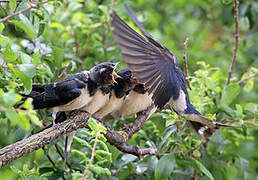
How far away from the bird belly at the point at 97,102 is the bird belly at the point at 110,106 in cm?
6

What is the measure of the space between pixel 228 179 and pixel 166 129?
2.28ft

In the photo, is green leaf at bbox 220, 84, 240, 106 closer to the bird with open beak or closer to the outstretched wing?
the outstretched wing

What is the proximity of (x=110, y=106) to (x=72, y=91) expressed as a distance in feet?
1.15

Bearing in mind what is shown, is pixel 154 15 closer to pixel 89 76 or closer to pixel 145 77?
pixel 89 76

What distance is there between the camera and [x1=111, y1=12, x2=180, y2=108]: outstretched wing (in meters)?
2.48

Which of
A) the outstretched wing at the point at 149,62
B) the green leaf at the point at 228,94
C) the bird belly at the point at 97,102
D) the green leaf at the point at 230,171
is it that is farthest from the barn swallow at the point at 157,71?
the green leaf at the point at 230,171

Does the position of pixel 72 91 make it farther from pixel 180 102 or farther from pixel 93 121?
pixel 93 121

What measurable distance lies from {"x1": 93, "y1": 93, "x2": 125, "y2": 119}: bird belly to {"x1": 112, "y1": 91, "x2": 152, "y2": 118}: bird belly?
0.08 metres

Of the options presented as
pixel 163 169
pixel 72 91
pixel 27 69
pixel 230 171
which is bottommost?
pixel 230 171

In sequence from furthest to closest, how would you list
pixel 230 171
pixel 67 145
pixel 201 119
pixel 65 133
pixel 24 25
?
1. pixel 230 171
2. pixel 67 145
3. pixel 201 119
4. pixel 65 133
5. pixel 24 25

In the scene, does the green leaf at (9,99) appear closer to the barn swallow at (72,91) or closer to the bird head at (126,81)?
the barn swallow at (72,91)

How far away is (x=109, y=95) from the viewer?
9.94 feet

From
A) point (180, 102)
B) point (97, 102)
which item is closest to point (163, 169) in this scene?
point (180, 102)

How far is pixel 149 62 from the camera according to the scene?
2678mm
